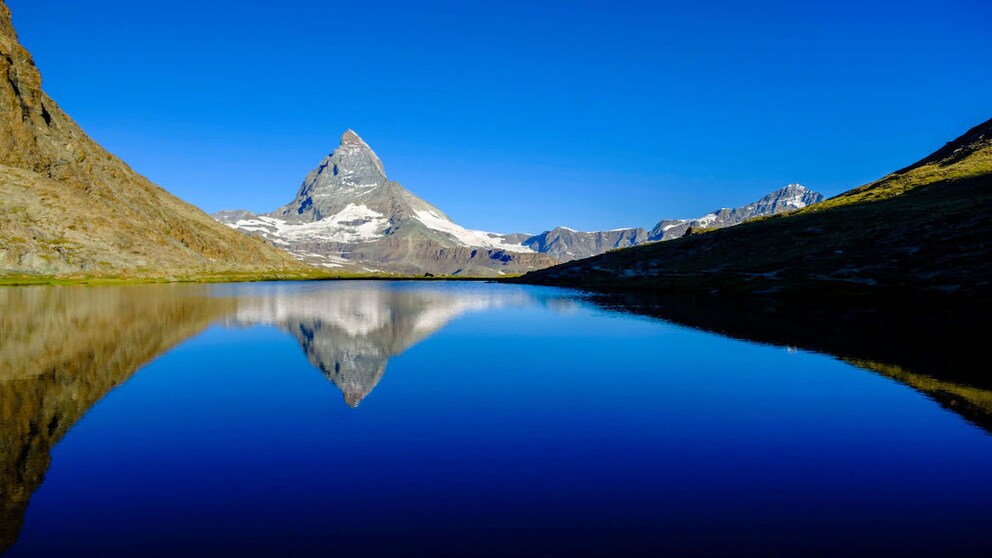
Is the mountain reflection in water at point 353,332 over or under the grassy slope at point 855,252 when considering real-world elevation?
under

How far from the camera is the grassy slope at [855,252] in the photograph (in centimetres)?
10081

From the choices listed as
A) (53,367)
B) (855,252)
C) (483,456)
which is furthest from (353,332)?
(855,252)

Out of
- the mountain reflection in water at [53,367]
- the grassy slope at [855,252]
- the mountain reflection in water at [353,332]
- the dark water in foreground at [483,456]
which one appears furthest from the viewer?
the grassy slope at [855,252]

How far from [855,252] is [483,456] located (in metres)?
131

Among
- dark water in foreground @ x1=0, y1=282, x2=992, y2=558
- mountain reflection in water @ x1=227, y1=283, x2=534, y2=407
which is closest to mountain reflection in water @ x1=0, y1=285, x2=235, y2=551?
dark water in foreground @ x1=0, y1=282, x2=992, y2=558

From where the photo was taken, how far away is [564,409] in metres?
27.3

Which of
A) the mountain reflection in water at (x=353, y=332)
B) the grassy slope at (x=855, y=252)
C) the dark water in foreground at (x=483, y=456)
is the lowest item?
the dark water in foreground at (x=483, y=456)

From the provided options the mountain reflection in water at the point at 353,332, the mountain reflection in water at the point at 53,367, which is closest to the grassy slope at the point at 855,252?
the mountain reflection in water at the point at 353,332

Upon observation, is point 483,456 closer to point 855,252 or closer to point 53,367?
point 53,367

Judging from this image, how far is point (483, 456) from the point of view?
Result: 20203 millimetres

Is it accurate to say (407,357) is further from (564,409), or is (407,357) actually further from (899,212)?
(899,212)

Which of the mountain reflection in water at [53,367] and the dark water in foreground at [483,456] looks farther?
the mountain reflection in water at [53,367]

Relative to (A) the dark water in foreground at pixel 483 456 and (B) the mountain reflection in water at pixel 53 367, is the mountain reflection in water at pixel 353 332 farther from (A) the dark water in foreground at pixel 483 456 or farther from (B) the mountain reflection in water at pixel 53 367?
(B) the mountain reflection in water at pixel 53 367

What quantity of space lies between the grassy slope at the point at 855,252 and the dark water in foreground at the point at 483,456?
7561cm
